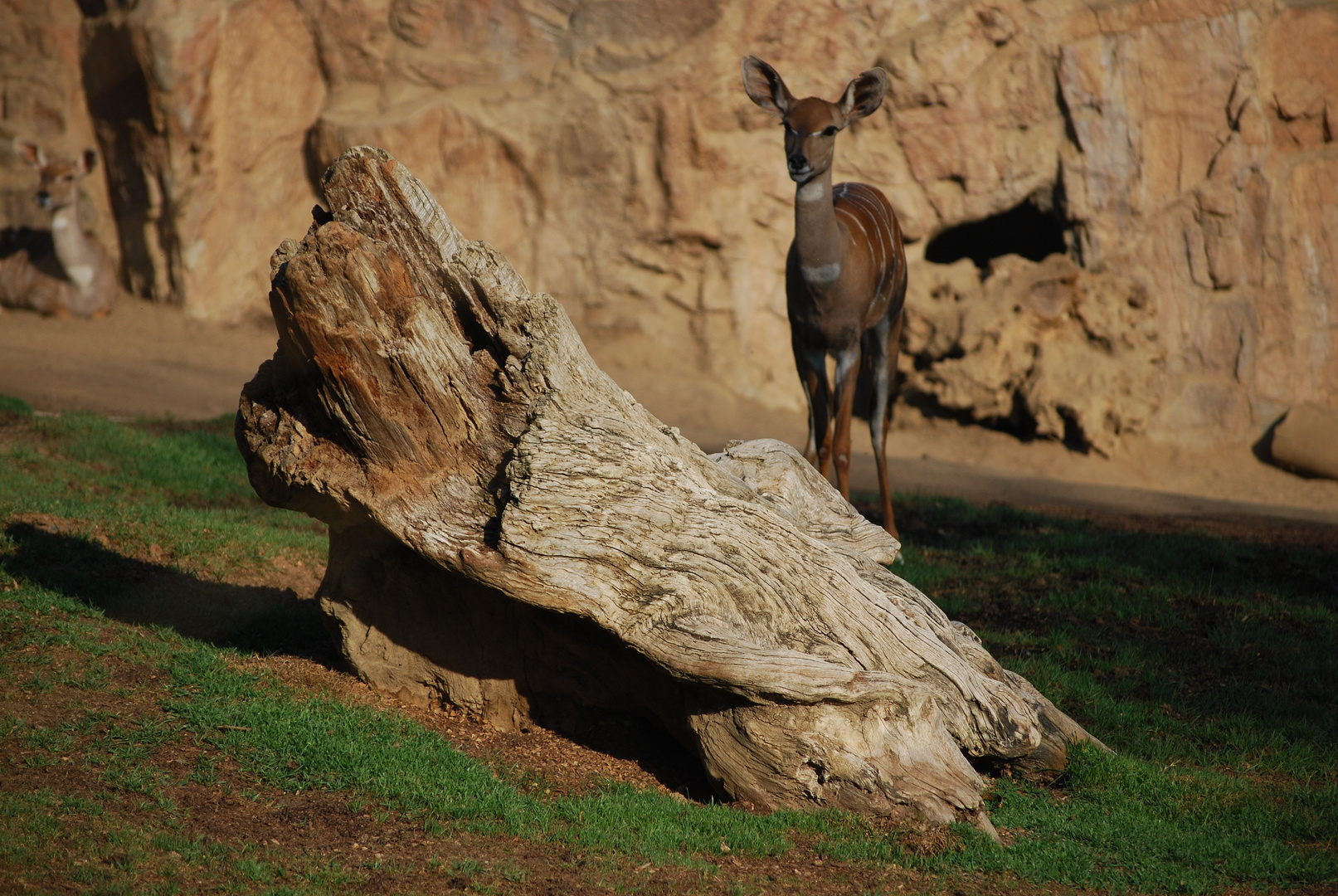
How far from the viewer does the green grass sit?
3.40m

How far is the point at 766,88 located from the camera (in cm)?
723

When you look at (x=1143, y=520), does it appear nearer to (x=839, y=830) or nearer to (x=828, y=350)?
(x=828, y=350)

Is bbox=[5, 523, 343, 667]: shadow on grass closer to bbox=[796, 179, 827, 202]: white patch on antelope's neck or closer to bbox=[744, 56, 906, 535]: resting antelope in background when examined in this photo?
bbox=[744, 56, 906, 535]: resting antelope in background

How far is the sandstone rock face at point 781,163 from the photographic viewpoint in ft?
41.9

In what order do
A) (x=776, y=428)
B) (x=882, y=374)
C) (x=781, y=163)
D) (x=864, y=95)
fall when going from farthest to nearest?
1. (x=781, y=163)
2. (x=776, y=428)
3. (x=882, y=374)
4. (x=864, y=95)

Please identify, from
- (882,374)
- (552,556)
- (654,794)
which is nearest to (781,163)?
(882,374)

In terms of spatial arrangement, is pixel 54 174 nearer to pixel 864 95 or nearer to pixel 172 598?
pixel 172 598

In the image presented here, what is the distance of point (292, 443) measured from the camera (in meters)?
3.96

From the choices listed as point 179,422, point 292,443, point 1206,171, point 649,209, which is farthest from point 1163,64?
point 292,443

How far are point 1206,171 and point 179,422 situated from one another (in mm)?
11708

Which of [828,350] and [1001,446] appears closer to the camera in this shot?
[828,350]

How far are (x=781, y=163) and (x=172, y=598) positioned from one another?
32.8 ft

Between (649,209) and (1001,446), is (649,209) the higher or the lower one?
the higher one

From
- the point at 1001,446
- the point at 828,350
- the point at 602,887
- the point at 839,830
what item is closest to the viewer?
the point at 602,887
